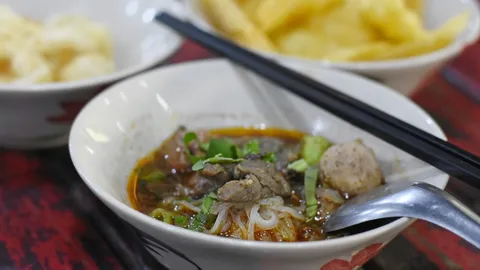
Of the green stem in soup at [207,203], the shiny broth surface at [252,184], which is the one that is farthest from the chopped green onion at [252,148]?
the green stem in soup at [207,203]

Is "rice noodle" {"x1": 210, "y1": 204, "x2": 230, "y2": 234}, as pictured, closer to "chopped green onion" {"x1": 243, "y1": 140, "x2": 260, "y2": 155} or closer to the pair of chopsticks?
"chopped green onion" {"x1": 243, "y1": 140, "x2": 260, "y2": 155}

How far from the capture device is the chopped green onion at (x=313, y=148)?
1434 millimetres

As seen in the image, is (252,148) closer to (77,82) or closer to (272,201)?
(272,201)

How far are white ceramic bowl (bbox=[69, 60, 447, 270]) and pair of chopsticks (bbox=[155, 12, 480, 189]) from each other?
5cm

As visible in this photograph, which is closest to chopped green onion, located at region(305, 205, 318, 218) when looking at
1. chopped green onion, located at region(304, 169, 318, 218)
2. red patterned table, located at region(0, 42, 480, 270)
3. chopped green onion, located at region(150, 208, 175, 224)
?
chopped green onion, located at region(304, 169, 318, 218)

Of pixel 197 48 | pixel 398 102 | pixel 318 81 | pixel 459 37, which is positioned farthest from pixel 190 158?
pixel 459 37

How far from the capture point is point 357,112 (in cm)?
140

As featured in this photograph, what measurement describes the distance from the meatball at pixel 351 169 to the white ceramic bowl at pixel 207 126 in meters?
0.13

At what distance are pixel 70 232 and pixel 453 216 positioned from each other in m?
0.97

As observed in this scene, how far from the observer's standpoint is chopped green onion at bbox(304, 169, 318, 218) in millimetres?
1254

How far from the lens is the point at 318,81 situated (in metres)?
1.59

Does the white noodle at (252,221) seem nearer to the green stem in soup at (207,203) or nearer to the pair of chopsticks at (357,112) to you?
the green stem in soup at (207,203)

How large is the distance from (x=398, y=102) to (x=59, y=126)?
103 cm

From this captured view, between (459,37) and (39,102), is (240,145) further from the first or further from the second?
(459,37)
